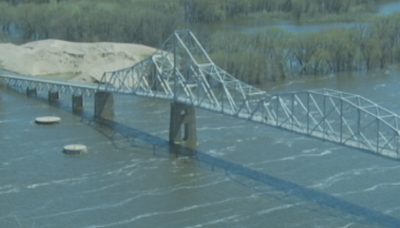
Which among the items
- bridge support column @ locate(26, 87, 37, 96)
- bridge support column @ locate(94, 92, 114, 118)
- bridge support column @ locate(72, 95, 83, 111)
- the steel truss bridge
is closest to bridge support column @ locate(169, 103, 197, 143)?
the steel truss bridge

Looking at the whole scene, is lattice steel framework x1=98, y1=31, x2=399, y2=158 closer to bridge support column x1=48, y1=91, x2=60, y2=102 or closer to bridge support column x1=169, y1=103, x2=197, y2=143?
bridge support column x1=169, y1=103, x2=197, y2=143

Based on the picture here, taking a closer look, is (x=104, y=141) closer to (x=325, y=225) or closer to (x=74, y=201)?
(x=74, y=201)

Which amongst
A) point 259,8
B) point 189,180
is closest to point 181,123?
point 189,180

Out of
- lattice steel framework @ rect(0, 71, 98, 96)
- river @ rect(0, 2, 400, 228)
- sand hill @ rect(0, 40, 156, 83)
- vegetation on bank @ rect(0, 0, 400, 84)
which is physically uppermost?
vegetation on bank @ rect(0, 0, 400, 84)

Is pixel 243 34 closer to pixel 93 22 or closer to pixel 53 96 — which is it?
pixel 93 22

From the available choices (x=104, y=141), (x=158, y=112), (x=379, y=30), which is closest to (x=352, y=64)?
(x=379, y=30)
